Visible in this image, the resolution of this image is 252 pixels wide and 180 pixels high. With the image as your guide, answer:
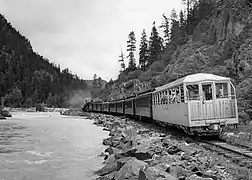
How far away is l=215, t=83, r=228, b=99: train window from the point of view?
49.5ft

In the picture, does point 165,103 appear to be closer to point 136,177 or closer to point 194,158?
point 194,158

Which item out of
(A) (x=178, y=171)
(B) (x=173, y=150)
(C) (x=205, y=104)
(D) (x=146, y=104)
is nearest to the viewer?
(A) (x=178, y=171)

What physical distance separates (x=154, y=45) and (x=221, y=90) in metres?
70.6

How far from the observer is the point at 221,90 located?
15188mm

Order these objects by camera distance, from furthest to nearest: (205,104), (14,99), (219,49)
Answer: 1. (14,99)
2. (219,49)
3. (205,104)

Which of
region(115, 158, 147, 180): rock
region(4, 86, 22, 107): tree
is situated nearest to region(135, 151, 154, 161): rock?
region(115, 158, 147, 180): rock

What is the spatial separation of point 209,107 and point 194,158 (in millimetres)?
5792

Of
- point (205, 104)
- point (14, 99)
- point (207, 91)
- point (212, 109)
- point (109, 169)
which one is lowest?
point (109, 169)

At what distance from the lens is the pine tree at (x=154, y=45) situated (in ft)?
272

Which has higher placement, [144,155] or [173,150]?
[173,150]

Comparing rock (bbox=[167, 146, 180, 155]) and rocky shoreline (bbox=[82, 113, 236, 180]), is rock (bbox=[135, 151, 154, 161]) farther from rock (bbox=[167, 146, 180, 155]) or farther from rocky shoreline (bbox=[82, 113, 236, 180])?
rock (bbox=[167, 146, 180, 155])

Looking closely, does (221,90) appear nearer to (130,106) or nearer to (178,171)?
(178,171)

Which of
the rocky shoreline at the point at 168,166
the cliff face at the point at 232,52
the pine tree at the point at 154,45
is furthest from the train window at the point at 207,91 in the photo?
the pine tree at the point at 154,45

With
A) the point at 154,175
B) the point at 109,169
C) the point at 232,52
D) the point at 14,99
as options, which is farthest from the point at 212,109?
the point at 14,99
